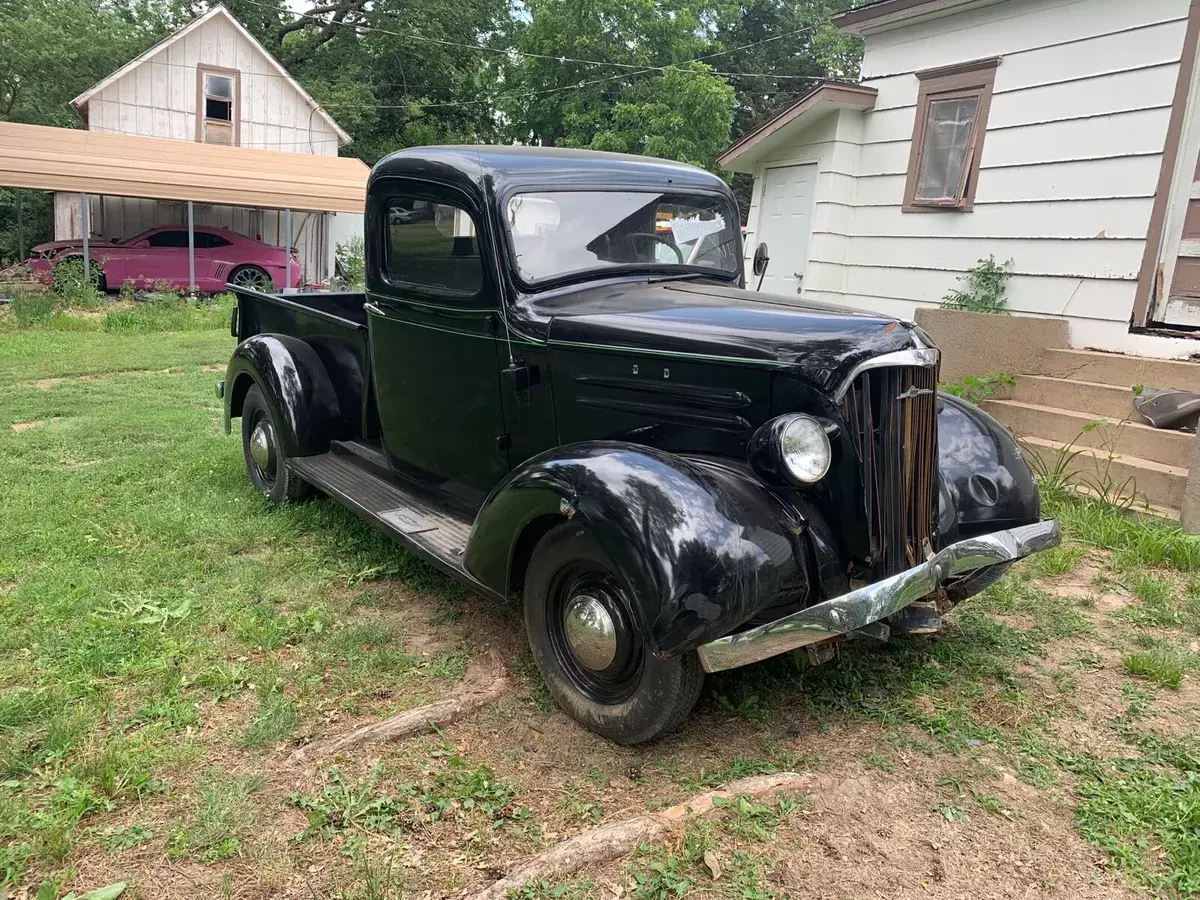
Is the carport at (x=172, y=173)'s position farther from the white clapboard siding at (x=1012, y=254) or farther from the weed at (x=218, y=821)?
the weed at (x=218, y=821)

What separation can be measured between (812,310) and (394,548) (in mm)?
2567

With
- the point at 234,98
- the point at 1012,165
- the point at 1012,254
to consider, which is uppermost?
the point at 234,98

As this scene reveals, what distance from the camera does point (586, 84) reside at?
27516 mm

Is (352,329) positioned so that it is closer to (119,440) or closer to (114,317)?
(119,440)

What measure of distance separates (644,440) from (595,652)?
82cm

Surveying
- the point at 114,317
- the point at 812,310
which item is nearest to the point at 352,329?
the point at 812,310

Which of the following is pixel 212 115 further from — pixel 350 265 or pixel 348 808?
pixel 348 808

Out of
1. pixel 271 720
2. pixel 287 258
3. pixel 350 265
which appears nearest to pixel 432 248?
pixel 271 720

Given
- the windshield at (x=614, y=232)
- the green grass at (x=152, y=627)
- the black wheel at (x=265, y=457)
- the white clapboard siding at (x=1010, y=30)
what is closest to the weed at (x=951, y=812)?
the green grass at (x=152, y=627)

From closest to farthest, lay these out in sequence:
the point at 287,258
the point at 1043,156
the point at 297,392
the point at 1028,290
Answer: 1. the point at 297,392
2. the point at 1043,156
3. the point at 1028,290
4. the point at 287,258

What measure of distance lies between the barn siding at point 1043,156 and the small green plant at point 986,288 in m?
0.08

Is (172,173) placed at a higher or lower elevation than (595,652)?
higher

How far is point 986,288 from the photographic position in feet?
23.6

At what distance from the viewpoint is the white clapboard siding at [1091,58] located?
6.00 metres
